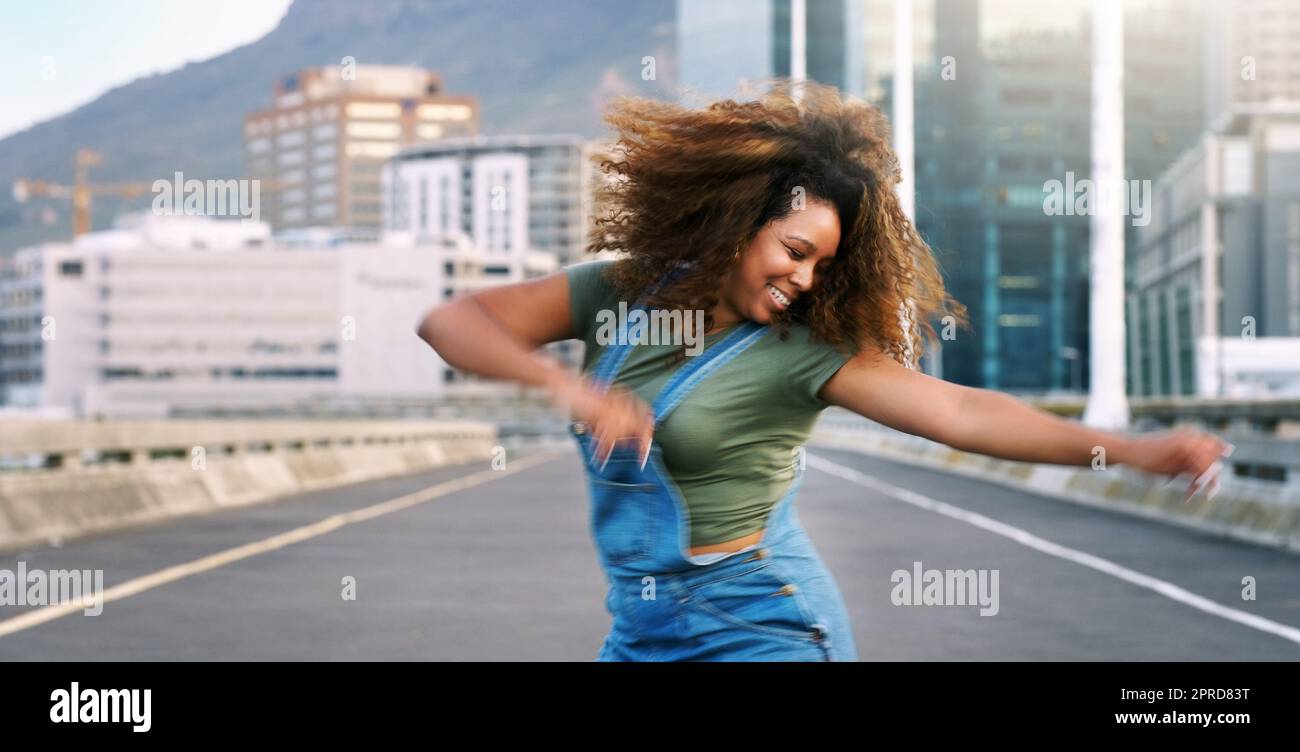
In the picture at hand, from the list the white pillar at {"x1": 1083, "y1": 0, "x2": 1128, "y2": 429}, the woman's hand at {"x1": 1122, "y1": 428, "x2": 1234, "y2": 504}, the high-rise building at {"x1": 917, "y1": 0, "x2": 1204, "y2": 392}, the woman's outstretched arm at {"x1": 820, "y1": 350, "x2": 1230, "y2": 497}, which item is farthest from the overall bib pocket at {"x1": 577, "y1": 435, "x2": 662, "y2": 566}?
the high-rise building at {"x1": 917, "y1": 0, "x2": 1204, "y2": 392}

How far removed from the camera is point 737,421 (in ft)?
11.5

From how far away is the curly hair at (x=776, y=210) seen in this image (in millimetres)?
3570

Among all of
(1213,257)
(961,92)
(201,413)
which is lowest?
(201,413)

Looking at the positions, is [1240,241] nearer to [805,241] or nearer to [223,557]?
[223,557]

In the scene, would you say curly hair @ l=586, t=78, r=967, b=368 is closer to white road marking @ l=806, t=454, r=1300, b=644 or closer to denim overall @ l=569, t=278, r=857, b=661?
denim overall @ l=569, t=278, r=857, b=661

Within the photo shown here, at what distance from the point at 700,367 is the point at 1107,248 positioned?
33520mm

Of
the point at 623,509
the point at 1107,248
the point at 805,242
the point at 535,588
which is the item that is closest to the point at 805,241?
the point at 805,242

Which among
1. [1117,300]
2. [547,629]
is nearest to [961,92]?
[1117,300]

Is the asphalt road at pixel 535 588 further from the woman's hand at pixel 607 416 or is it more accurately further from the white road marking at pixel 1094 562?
the woman's hand at pixel 607 416

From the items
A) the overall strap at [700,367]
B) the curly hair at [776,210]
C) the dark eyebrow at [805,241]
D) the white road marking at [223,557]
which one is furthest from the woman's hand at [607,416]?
Result: the white road marking at [223,557]

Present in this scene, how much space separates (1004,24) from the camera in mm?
157500

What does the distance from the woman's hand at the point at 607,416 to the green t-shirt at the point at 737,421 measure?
0.20m
